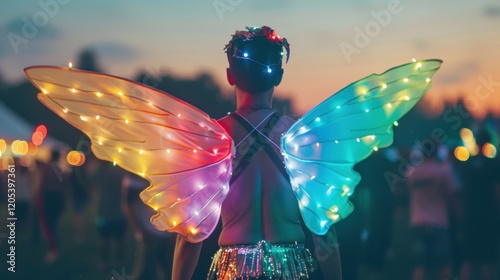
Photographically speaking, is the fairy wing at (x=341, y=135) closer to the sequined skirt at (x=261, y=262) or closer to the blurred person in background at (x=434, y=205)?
the sequined skirt at (x=261, y=262)

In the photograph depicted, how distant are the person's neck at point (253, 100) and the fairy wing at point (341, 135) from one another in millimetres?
229

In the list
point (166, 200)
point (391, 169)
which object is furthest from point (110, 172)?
point (166, 200)

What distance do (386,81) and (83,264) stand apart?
12.4 feet

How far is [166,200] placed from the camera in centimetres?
316

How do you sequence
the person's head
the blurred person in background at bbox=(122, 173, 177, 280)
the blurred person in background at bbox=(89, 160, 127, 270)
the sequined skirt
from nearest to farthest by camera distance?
the sequined skirt
the person's head
the blurred person in background at bbox=(122, 173, 177, 280)
the blurred person in background at bbox=(89, 160, 127, 270)

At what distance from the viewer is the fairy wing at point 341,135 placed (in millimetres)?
3289

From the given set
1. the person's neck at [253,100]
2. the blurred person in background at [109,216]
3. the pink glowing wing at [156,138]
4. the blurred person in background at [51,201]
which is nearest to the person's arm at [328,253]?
the pink glowing wing at [156,138]

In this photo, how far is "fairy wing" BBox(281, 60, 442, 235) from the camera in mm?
3289

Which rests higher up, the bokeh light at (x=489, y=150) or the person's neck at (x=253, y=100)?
the bokeh light at (x=489, y=150)

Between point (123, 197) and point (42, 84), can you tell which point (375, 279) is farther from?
point (42, 84)

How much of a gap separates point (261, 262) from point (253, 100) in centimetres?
77

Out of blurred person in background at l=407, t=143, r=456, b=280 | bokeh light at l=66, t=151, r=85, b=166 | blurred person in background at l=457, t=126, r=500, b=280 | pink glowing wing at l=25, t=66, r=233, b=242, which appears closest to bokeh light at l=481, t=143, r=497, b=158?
blurred person in background at l=457, t=126, r=500, b=280

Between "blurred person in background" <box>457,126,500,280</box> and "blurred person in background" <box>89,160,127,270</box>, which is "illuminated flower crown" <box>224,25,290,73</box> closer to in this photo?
"blurred person in background" <box>89,160,127,270</box>

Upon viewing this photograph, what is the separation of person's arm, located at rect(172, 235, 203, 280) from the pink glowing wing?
11cm
